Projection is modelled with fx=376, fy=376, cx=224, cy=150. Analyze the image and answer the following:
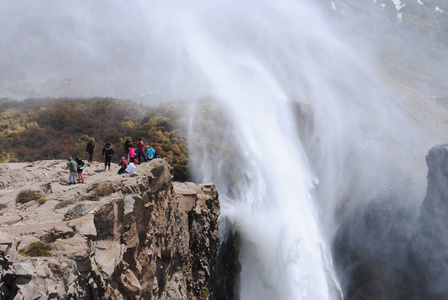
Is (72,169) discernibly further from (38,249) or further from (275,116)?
(275,116)

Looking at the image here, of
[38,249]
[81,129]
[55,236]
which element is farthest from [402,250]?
[38,249]

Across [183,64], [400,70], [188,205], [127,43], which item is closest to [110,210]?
[188,205]

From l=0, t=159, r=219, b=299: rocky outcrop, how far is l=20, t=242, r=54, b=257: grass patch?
0.04 m

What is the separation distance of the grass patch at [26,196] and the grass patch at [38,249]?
353 centimetres

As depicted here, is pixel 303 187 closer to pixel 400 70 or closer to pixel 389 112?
pixel 389 112

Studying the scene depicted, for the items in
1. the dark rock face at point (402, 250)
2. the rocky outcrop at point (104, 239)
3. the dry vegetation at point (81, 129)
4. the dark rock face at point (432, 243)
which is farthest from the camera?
the dark rock face at point (402, 250)

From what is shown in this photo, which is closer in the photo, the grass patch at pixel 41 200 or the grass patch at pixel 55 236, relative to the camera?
the grass patch at pixel 55 236

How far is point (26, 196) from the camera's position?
9906mm

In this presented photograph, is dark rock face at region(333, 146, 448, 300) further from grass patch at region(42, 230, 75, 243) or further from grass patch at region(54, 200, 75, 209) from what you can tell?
grass patch at region(42, 230, 75, 243)

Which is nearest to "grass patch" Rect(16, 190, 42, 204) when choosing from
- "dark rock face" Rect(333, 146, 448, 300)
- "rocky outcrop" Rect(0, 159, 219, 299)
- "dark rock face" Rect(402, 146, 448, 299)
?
"rocky outcrop" Rect(0, 159, 219, 299)

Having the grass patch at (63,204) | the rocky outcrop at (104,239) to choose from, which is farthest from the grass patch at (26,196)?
the grass patch at (63,204)

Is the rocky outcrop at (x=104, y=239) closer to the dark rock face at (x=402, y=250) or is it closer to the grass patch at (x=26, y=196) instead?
the grass patch at (x=26, y=196)

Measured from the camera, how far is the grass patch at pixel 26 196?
385 inches

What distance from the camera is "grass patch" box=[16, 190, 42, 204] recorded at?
385 inches
